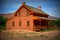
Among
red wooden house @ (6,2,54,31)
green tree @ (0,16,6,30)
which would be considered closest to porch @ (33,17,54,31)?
red wooden house @ (6,2,54,31)

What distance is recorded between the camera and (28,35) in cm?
Result: 329

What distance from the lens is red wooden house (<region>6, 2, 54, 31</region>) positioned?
325cm

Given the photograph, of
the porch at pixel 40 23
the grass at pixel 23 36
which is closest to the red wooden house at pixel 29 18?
the porch at pixel 40 23

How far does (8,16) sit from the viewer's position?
3.40m

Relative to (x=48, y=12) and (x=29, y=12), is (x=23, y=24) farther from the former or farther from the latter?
(x=48, y=12)

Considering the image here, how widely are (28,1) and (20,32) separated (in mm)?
630

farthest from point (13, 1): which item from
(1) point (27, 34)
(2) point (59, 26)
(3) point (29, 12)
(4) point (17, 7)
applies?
(2) point (59, 26)

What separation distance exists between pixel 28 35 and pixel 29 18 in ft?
1.08

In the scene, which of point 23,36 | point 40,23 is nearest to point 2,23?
point 23,36

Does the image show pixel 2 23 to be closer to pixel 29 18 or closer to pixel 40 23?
pixel 29 18

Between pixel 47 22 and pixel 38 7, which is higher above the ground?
pixel 38 7

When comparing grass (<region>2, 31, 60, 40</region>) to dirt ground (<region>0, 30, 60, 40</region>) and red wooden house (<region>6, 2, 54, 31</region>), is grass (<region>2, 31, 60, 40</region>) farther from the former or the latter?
red wooden house (<region>6, 2, 54, 31</region>)

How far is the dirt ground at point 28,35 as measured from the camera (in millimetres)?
3230

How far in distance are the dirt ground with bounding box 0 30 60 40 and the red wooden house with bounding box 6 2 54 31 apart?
0.10m
